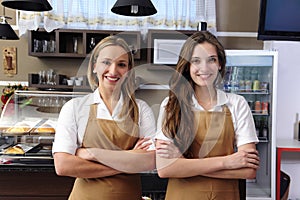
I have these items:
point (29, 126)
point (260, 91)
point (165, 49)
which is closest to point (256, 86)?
point (260, 91)

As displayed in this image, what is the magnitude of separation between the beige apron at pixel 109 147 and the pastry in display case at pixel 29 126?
0.56 metres

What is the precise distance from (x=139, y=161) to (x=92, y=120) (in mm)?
224

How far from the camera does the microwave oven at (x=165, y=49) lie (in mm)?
2925

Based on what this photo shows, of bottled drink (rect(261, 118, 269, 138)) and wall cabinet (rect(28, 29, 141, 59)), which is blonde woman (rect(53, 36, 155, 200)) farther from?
bottled drink (rect(261, 118, 269, 138))

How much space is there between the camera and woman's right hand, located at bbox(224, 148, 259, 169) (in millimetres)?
1223

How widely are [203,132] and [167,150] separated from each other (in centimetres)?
14

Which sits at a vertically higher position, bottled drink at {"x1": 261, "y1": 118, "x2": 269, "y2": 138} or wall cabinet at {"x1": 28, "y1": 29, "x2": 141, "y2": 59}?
wall cabinet at {"x1": 28, "y1": 29, "x2": 141, "y2": 59}

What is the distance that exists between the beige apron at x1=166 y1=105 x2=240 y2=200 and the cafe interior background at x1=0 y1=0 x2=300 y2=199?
2163 mm

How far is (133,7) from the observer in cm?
181

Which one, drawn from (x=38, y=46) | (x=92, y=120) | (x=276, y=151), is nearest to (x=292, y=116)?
(x=276, y=151)

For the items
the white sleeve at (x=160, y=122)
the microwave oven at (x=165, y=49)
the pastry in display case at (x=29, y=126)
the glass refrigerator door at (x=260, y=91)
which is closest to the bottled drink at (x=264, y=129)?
the glass refrigerator door at (x=260, y=91)

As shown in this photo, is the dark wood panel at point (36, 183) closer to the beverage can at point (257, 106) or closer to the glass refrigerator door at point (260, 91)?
the glass refrigerator door at point (260, 91)

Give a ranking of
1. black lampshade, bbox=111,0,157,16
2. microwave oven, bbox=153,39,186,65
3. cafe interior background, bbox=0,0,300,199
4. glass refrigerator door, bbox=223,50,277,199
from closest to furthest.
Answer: black lampshade, bbox=111,0,157,16 < microwave oven, bbox=153,39,186,65 < glass refrigerator door, bbox=223,50,277,199 < cafe interior background, bbox=0,0,300,199

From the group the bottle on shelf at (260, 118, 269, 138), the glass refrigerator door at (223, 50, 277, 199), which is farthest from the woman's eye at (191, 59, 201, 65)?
the bottle on shelf at (260, 118, 269, 138)
